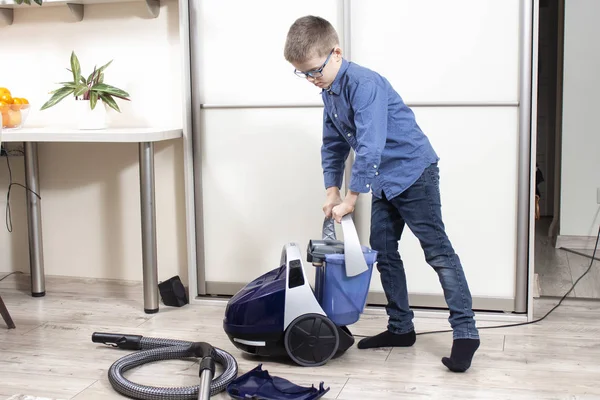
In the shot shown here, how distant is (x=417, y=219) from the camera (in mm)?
2408

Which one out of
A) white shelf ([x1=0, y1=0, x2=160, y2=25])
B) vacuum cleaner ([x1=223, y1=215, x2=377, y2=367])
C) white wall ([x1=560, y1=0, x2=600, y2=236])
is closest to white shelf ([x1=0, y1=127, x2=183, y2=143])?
white shelf ([x1=0, y1=0, x2=160, y2=25])

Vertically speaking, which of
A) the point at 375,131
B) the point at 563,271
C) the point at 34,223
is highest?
the point at 375,131

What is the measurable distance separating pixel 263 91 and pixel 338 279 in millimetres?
992

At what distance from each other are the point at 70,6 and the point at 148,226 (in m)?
1.00

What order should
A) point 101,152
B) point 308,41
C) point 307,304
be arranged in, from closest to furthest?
1. point 308,41
2. point 307,304
3. point 101,152

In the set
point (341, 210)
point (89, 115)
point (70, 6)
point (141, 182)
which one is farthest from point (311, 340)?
point (70, 6)

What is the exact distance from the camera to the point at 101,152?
344cm

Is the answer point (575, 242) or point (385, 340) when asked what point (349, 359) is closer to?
point (385, 340)

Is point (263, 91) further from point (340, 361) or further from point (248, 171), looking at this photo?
point (340, 361)

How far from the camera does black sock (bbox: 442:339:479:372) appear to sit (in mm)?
2338

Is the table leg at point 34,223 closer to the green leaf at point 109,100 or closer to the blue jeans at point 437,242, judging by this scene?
the green leaf at point 109,100

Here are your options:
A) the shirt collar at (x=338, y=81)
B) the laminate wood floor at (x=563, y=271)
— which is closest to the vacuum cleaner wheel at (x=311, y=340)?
the shirt collar at (x=338, y=81)

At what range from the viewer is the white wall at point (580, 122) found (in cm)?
439

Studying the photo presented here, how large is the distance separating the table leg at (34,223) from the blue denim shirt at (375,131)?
1.46 metres
